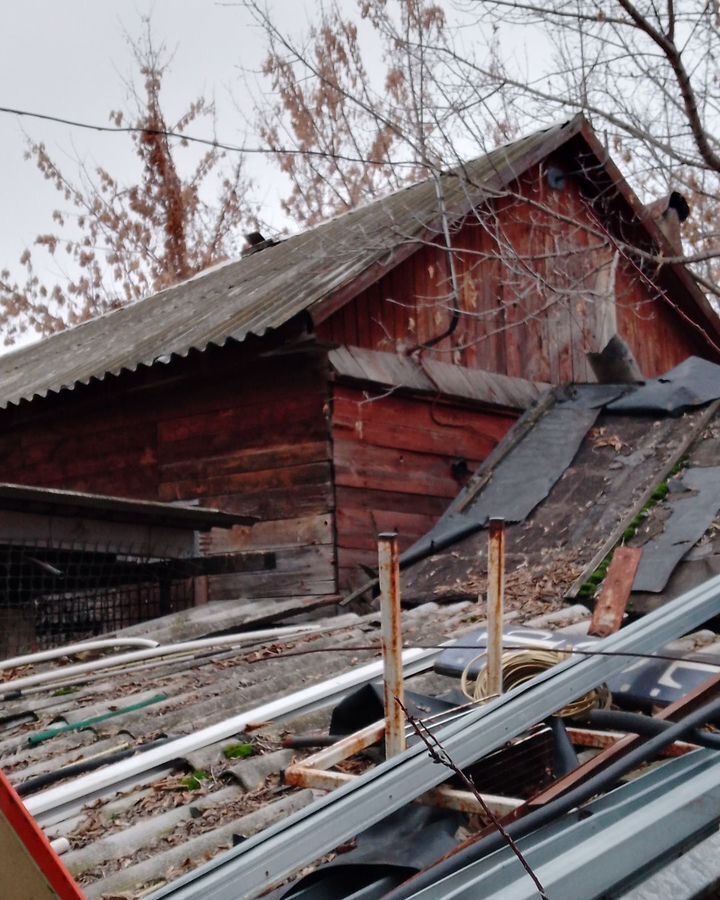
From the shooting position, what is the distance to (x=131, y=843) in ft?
10.3

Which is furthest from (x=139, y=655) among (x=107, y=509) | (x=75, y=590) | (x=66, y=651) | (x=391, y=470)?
(x=391, y=470)

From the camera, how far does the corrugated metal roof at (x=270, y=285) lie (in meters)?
9.46

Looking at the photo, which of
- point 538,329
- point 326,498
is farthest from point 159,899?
point 538,329

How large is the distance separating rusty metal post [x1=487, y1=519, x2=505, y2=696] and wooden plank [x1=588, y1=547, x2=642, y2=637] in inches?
64.6

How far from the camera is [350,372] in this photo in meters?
9.34

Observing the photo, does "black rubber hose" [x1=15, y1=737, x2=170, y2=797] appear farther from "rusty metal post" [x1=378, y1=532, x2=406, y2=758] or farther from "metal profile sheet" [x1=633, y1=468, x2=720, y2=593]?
"metal profile sheet" [x1=633, y1=468, x2=720, y2=593]

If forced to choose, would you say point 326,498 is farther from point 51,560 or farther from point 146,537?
point 51,560

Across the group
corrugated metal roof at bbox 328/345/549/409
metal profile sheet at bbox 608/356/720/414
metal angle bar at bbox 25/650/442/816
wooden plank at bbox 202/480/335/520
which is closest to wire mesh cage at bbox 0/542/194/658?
wooden plank at bbox 202/480/335/520

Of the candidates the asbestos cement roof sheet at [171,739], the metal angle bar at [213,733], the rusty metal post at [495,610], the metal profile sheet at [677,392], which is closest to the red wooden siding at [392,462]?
the metal profile sheet at [677,392]

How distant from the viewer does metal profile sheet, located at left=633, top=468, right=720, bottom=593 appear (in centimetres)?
637

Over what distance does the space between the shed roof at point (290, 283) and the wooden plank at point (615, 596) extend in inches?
158

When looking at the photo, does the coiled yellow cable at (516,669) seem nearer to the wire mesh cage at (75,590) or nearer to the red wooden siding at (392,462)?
the wire mesh cage at (75,590)

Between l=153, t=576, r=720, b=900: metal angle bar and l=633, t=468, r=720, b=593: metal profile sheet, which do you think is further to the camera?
l=633, t=468, r=720, b=593: metal profile sheet

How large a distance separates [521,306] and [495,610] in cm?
867
